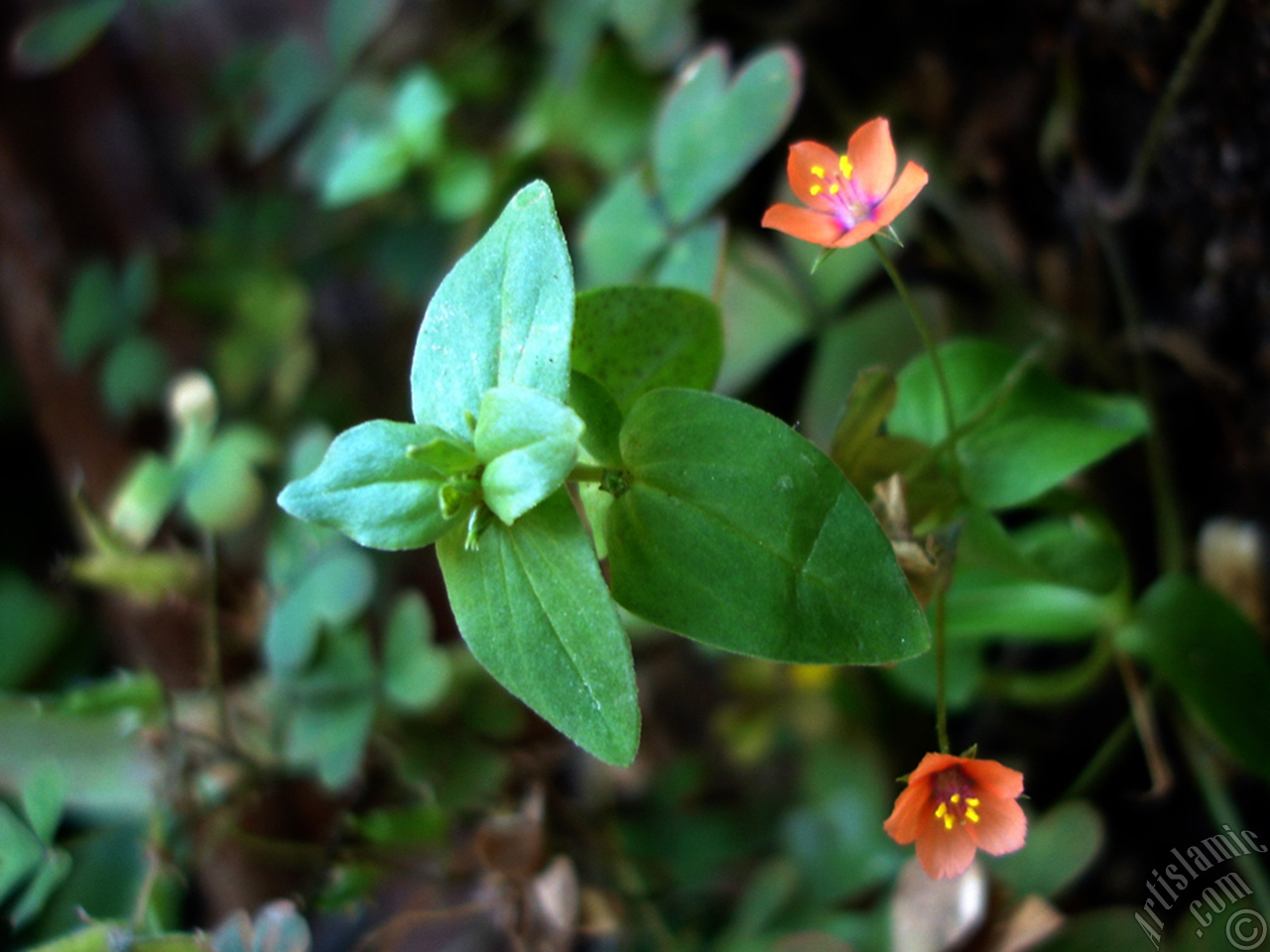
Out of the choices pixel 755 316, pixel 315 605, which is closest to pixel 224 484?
pixel 315 605

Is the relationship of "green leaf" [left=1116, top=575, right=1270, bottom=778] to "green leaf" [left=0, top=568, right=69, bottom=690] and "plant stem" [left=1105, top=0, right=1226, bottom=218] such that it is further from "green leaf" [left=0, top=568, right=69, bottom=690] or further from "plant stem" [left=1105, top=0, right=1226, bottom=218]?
"green leaf" [left=0, top=568, right=69, bottom=690]

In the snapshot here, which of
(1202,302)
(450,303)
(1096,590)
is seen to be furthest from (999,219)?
(450,303)

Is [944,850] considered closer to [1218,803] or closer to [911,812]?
[911,812]

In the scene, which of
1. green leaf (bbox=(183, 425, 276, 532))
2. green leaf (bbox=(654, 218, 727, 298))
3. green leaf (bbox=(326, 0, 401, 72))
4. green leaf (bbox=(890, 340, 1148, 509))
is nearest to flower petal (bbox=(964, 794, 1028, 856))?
green leaf (bbox=(890, 340, 1148, 509))

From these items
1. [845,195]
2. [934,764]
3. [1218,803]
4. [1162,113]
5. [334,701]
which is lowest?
[1218,803]

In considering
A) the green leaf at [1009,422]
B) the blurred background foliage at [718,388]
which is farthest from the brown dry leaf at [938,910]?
the green leaf at [1009,422]
